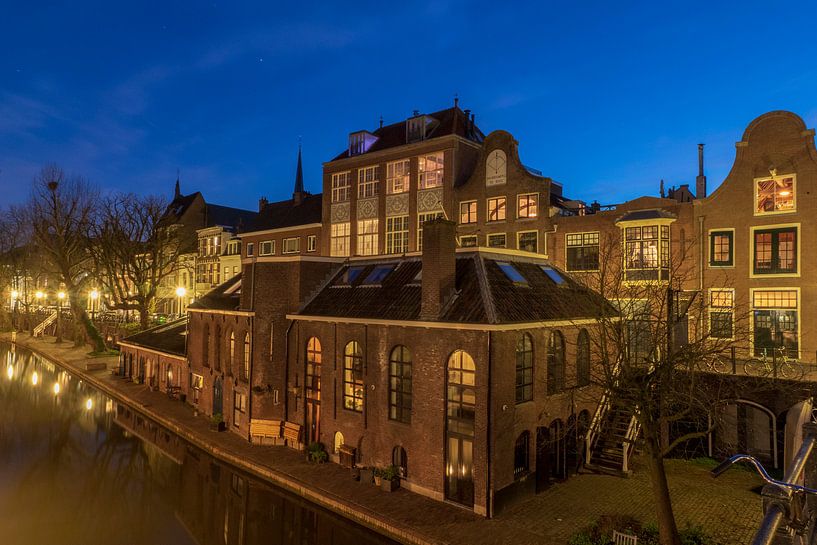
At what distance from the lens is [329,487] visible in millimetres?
18500

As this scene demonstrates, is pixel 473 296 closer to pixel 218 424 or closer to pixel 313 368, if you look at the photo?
pixel 313 368

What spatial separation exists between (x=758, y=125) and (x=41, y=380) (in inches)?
2149

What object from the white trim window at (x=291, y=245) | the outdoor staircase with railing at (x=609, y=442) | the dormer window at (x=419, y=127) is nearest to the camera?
the outdoor staircase with railing at (x=609, y=442)

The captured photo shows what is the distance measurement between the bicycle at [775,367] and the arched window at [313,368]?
1810 cm

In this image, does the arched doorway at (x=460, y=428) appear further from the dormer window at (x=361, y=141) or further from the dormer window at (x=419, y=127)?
the dormer window at (x=361, y=141)

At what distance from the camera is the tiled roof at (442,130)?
1391 inches

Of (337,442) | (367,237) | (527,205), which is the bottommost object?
(337,442)

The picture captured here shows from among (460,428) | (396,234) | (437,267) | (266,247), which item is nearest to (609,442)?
(460,428)

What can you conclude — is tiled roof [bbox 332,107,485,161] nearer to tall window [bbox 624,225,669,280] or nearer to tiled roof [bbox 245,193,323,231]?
tiled roof [bbox 245,193,323,231]

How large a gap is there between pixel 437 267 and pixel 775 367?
14.2m

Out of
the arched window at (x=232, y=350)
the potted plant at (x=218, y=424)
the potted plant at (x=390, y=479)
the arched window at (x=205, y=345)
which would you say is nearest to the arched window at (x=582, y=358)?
the potted plant at (x=390, y=479)

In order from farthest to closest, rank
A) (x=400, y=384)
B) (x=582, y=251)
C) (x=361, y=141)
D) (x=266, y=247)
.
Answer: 1. (x=266, y=247)
2. (x=361, y=141)
3. (x=582, y=251)
4. (x=400, y=384)

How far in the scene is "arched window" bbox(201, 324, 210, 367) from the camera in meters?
29.2

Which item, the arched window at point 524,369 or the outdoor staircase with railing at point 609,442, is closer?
the arched window at point 524,369
